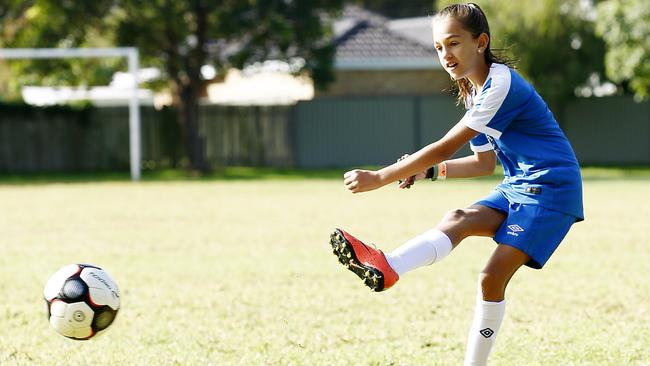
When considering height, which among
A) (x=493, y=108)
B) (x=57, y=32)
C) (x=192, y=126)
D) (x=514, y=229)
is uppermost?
(x=57, y=32)

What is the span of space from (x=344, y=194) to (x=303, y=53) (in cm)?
911

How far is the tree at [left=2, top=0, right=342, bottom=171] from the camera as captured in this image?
2602 cm

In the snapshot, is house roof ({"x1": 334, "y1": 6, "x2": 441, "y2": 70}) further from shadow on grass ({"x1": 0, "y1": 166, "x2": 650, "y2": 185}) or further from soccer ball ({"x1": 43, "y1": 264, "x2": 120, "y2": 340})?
soccer ball ({"x1": 43, "y1": 264, "x2": 120, "y2": 340})

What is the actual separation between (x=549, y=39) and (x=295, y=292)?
23167 millimetres

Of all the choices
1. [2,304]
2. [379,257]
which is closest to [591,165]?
[2,304]

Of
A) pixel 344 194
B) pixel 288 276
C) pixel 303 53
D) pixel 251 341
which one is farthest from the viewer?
pixel 303 53

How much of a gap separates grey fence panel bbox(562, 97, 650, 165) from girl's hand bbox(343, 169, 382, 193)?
1101 inches

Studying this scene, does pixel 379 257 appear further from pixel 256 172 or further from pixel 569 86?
pixel 569 86

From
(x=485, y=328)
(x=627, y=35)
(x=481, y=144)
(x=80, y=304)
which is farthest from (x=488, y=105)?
(x=627, y=35)

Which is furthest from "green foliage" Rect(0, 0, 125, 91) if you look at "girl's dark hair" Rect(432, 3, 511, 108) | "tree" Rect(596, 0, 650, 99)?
"girl's dark hair" Rect(432, 3, 511, 108)

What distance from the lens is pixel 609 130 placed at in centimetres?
3147

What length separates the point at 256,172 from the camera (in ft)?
94.3

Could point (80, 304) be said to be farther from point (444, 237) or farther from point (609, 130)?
point (609, 130)

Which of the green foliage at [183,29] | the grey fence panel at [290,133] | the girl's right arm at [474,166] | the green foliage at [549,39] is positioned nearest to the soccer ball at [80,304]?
the girl's right arm at [474,166]
